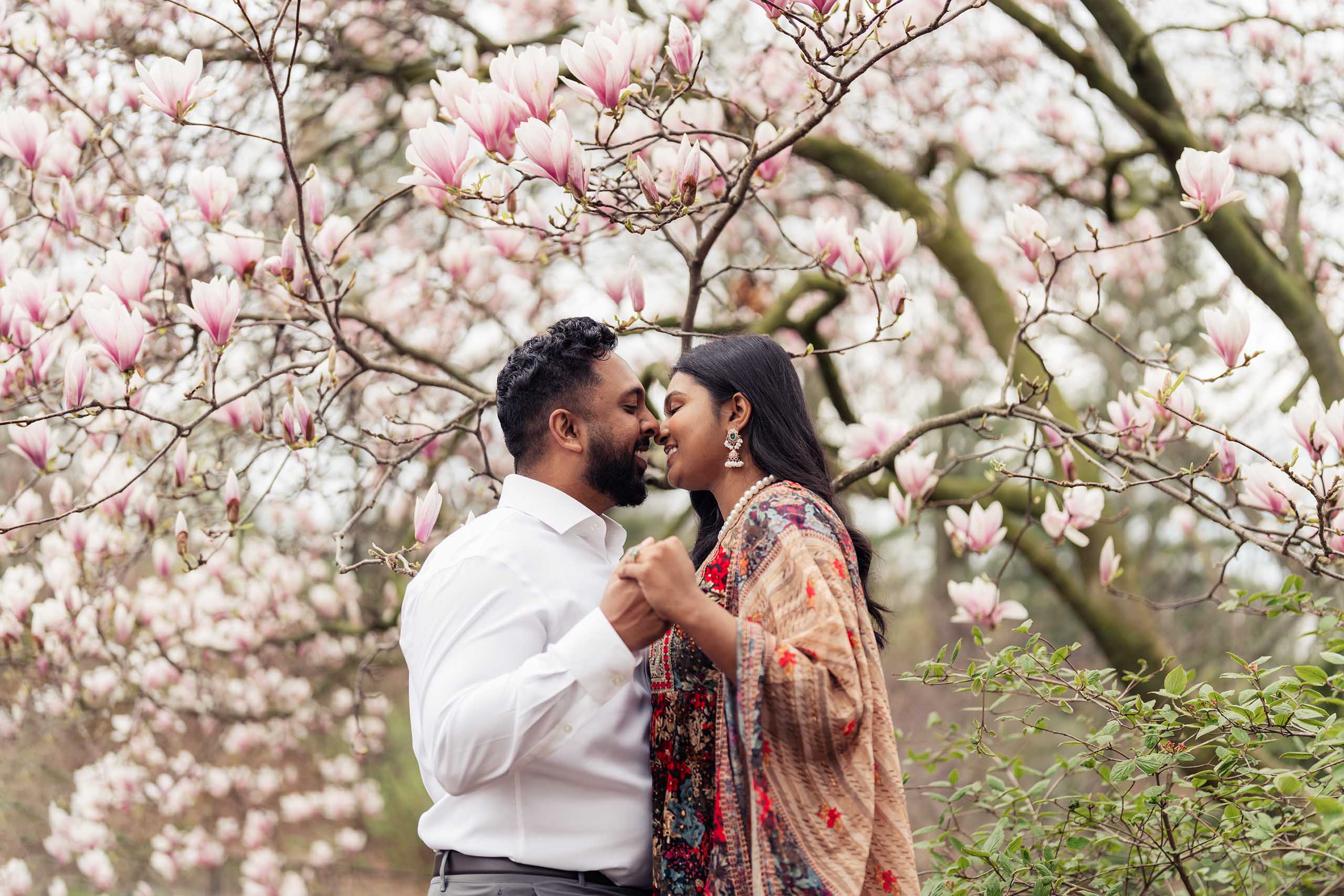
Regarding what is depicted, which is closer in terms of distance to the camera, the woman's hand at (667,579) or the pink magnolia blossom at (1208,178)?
the woman's hand at (667,579)

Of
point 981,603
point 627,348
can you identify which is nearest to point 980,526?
point 981,603

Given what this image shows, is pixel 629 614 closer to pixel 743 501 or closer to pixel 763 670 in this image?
pixel 763 670

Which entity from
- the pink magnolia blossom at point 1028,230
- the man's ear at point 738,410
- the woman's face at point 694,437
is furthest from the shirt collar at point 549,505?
the pink magnolia blossom at point 1028,230

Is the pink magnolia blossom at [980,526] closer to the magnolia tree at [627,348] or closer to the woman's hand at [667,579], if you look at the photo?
the magnolia tree at [627,348]

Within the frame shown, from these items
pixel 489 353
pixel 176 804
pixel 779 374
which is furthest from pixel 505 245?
pixel 176 804

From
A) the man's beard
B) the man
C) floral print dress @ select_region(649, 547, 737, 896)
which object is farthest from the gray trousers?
the man's beard

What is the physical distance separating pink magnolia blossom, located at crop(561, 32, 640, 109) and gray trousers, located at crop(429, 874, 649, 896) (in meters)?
1.28

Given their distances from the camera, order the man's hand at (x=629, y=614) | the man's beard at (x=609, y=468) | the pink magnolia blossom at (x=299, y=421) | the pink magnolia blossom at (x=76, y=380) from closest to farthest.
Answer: the man's hand at (x=629, y=614)
the man's beard at (x=609, y=468)
the pink magnolia blossom at (x=76, y=380)
the pink magnolia blossom at (x=299, y=421)

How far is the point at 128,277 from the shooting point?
240cm

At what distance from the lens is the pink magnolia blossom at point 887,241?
96.7 inches

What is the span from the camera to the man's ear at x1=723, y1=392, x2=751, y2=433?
1.97 meters

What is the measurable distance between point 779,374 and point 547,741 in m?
0.75

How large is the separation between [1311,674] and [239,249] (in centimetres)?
215

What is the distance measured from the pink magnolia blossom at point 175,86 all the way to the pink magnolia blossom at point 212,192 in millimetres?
166
